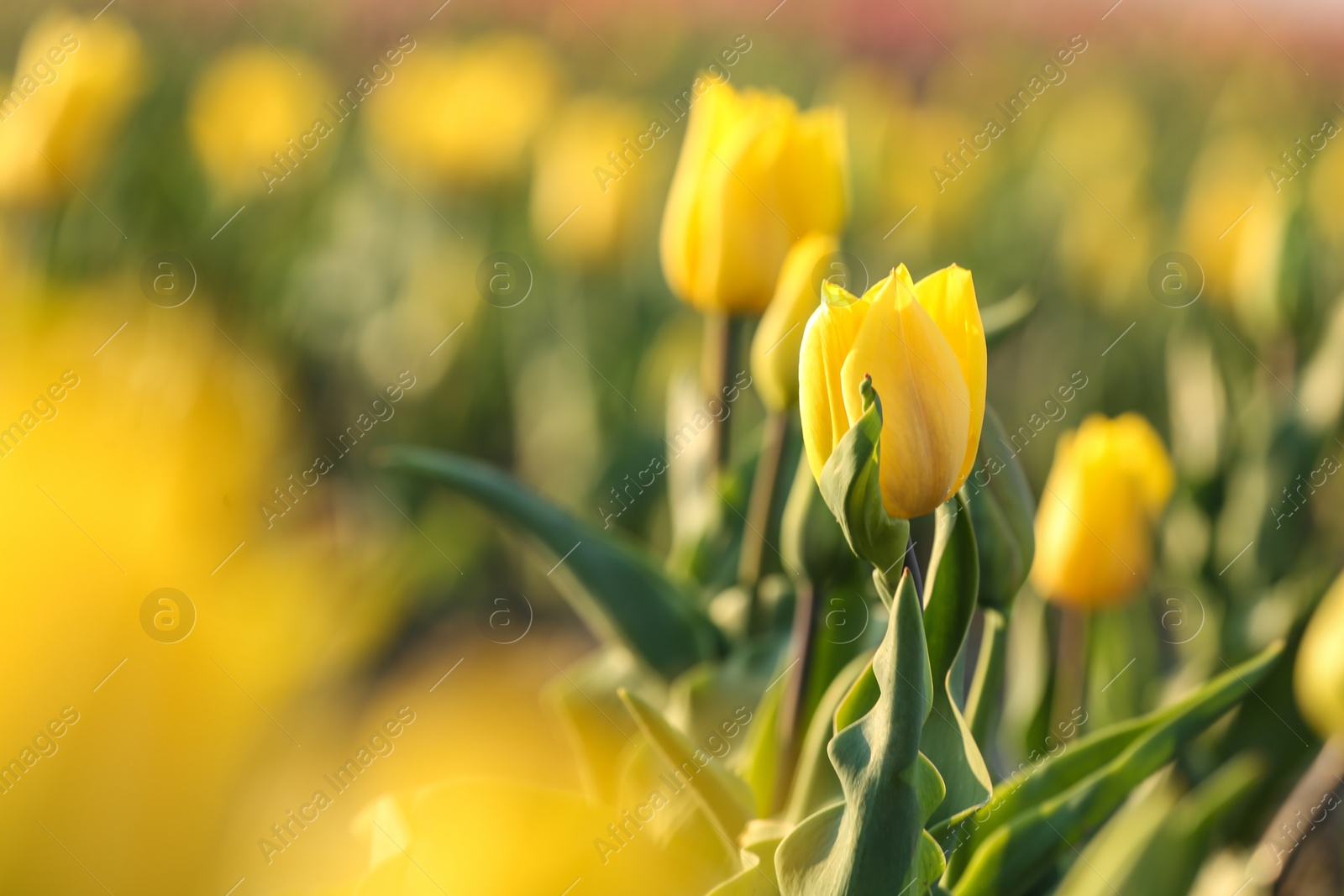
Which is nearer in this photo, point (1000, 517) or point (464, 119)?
point (1000, 517)

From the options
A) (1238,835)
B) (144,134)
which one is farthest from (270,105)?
(1238,835)

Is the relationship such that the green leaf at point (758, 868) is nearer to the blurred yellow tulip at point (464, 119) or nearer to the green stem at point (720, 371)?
the green stem at point (720, 371)

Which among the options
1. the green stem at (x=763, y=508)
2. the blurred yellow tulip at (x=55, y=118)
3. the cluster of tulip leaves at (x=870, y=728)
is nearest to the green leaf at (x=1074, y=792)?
the cluster of tulip leaves at (x=870, y=728)

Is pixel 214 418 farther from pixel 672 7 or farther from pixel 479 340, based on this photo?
pixel 672 7

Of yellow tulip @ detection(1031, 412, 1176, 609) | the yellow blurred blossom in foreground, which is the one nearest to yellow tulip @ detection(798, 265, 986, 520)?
the yellow blurred blossom in foreground

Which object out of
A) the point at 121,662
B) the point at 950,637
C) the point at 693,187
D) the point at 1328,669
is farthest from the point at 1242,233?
the point at 121,662

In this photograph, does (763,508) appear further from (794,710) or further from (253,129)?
(253,129)

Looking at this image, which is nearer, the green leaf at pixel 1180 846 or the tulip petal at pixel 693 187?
the green leaf at pixel 1180 846
